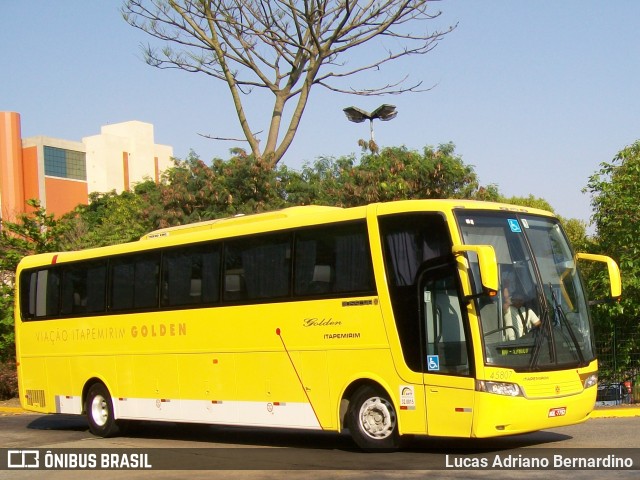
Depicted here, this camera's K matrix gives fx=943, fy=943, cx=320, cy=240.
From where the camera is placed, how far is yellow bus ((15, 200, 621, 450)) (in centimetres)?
1145

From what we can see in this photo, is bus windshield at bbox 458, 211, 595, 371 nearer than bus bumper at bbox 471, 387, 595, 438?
No

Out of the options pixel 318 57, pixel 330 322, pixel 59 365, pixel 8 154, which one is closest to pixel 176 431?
pixel 59 365

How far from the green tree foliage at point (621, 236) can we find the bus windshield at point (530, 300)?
6.04 meters

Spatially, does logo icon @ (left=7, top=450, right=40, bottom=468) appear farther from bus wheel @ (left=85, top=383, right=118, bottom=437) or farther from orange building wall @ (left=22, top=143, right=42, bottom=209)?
orange building wall @ (left=22, top=143, right=42, bottom=209)

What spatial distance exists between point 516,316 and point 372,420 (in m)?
2.45

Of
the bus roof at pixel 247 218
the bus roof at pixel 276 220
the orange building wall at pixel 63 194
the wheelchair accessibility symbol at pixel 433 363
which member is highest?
the orange building wall at pixel 63 194

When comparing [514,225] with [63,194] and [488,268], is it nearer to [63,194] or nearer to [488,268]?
[488,268]

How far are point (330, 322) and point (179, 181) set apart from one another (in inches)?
595

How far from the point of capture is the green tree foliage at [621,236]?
18.3m

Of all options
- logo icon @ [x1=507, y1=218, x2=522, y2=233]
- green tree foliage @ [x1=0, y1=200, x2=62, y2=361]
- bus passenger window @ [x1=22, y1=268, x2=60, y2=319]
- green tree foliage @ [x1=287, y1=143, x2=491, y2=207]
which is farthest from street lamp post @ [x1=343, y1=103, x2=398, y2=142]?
logo icon @ [x1=507, y1=218, x2=522, y2=233]

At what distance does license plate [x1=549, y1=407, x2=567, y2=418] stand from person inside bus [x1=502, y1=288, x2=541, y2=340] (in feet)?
3.28

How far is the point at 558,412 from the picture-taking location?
11586 mm

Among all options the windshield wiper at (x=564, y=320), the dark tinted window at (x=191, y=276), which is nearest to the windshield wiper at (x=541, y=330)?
the windshield wiper at (x=564, y=320)

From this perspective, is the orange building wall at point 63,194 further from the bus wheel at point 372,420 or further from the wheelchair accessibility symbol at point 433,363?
the wheelchair accessibility symbol at point 433,363
